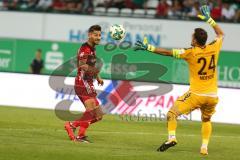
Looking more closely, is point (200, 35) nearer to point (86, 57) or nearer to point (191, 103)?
point (191, 103)

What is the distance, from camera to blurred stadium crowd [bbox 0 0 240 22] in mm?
29703

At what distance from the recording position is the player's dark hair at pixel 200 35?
1327 cm

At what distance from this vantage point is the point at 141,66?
28.0m

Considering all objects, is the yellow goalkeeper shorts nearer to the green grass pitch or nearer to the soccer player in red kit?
the green grass pitch

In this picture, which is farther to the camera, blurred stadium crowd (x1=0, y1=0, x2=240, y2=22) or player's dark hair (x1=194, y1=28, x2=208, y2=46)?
blurred stadium crowd (x1=0, y1=0, x2=240, y2=22)

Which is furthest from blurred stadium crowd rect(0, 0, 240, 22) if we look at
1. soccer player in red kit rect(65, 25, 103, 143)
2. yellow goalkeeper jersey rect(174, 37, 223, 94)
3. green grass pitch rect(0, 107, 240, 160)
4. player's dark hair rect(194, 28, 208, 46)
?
player's dark hair rect(194, 28, 208, 46)

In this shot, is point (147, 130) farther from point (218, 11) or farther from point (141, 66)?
point (218, 11)

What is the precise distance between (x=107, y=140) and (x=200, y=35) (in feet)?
10.6

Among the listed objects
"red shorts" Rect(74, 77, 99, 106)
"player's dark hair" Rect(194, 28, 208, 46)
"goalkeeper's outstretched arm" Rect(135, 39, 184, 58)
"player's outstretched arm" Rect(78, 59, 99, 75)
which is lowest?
"red shorts" Rect(74, 77, 99, 106)

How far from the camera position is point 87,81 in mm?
15031

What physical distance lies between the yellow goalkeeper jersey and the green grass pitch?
3.88 ft

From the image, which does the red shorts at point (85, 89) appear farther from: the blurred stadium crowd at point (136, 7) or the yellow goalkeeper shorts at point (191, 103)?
the blurred stadium crowd at point (136, 7)

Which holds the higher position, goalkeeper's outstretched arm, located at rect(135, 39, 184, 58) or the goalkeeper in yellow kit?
goalkeeper's outstretched arm, located at rect(135, 39, 184, 58)

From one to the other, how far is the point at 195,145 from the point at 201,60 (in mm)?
2313
